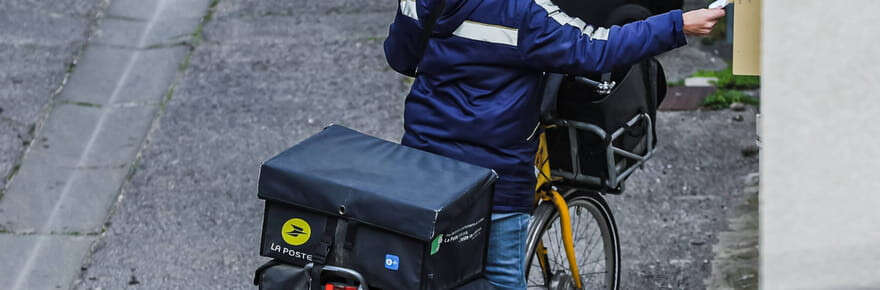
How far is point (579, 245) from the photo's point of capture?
4746 millimetres

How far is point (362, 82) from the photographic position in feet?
22.5

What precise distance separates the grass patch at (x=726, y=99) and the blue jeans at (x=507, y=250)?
324 cm

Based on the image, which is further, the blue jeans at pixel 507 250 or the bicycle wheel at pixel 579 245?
the bicycle wheel at pixel 579 245

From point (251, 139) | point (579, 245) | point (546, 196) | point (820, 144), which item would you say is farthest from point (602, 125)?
point (251, 139)

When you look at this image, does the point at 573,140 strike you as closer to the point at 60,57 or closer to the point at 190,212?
the point at 190,212

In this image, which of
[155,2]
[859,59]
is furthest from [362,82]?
[859,59]

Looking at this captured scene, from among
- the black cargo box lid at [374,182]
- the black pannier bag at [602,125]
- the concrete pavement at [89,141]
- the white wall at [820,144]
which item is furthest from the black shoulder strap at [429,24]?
the concrete pavement at [89,141]

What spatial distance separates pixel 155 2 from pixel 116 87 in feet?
4.22

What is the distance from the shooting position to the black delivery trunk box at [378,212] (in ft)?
10.3

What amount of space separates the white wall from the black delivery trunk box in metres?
0.82

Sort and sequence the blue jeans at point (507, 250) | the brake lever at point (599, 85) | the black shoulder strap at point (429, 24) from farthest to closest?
the brake lever at point (599, 85) → the blue jeans at point (507, 250) → the black shoulder strap at point (429, 24)

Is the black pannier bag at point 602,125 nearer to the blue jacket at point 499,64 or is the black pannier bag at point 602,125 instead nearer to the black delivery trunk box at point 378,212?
the blue jacket at point 499,64

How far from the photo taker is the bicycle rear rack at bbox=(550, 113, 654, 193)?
3.90 metres

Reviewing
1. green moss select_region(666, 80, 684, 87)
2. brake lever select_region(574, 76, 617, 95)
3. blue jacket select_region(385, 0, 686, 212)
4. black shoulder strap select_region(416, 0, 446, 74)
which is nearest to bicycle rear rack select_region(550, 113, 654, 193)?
brake lever select_region(574, 76, 617, 95)
